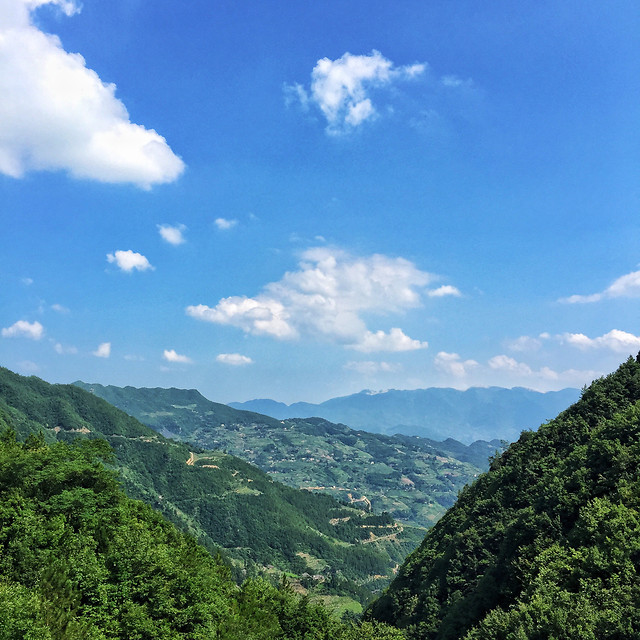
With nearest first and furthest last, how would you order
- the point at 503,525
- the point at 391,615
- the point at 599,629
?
the point at 599,629, the point at 503,525, the point at 391,615

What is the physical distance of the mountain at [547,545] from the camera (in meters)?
48.9

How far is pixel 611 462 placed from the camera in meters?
76.2

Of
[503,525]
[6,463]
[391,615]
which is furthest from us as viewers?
[391,615]

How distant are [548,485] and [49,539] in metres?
85.6

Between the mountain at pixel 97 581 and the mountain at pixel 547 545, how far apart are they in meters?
23.4

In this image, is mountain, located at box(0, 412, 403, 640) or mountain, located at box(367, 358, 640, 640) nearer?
mountain, located at box(0, 412, 403, 640)

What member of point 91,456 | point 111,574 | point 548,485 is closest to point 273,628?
point 111,574

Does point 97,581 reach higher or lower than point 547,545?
lower

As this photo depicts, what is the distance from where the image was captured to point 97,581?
4725 cm

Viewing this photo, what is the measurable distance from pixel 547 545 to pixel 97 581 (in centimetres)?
6789

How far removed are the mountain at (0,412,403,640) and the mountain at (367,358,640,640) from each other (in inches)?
921

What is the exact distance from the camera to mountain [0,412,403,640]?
41438 mm

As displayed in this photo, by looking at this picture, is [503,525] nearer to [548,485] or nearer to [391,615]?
[548,485]

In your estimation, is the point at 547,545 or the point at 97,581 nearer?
the point at 97,581
